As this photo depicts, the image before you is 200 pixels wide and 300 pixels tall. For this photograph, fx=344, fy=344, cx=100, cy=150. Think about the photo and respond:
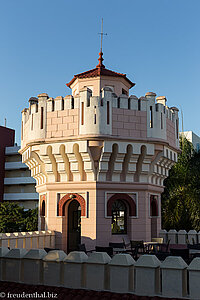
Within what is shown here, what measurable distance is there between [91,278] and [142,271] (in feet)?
4.19

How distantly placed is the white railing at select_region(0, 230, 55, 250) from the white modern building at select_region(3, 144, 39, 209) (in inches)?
1701

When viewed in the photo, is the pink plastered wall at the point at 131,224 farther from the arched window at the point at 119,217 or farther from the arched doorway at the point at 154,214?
the arched doorway at the point at 154,214

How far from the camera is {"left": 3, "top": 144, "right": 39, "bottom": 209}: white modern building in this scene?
59.7 metres

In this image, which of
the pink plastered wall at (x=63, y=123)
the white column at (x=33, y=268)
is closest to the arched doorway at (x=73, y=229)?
the pink plastered wall at (x=63, y=123)

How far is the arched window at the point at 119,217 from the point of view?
703 inches

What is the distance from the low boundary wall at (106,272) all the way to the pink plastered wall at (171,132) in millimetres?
10823

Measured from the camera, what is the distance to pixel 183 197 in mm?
27516

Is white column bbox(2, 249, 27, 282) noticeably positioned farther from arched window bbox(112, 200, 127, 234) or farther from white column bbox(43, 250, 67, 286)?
arched window bbox(112, 200, 127, 234)

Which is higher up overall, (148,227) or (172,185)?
(172,185)

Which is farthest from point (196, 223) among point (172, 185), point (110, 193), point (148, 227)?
point (110, 193)

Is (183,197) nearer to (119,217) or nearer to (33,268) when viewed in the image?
(119,217)

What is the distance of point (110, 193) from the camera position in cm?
1697

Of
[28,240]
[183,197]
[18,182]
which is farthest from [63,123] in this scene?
[18,182]

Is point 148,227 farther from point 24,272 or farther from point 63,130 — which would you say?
point 24,272
